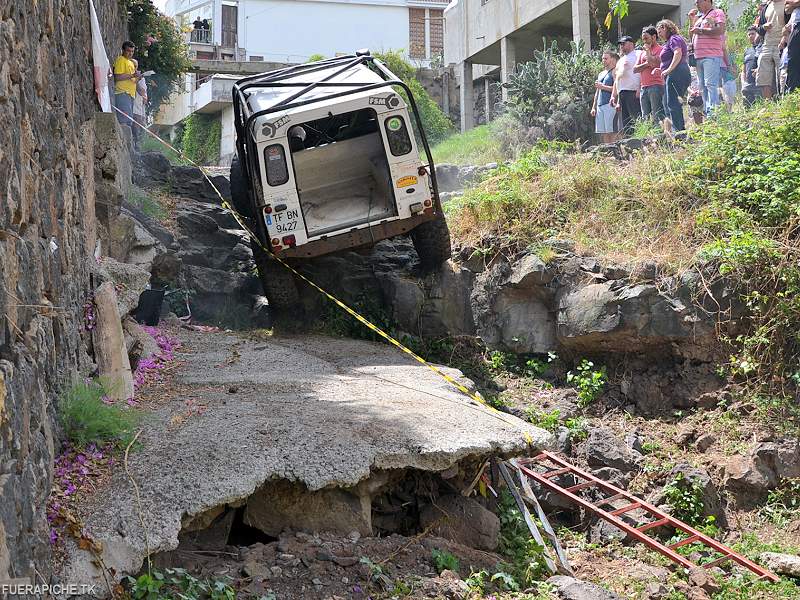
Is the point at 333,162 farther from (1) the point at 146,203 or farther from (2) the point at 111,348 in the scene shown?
(2) the point at 111,348

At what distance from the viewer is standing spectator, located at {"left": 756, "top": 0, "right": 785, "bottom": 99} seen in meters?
12.0

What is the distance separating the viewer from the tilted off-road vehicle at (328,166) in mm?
9930

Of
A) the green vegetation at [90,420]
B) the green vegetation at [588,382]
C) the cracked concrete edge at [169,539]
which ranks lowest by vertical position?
the green vegetation at [588,382]

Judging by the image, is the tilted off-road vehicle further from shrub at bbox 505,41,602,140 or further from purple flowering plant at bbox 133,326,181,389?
shrub at bbox 505,41,602,140

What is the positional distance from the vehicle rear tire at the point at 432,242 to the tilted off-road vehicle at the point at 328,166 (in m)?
0.02

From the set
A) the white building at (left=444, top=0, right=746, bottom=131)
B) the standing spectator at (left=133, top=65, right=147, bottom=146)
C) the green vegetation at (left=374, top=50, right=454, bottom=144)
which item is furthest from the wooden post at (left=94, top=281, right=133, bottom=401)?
the green vegetation at (left=374, top=50, right=454, bottom=144)

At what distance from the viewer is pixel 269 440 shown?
19.5 ft

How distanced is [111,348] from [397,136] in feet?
14.2

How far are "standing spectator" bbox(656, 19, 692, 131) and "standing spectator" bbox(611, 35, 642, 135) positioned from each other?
65 cm

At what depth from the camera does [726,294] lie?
9.99m

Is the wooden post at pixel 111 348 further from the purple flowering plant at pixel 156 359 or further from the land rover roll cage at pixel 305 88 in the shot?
the land rover roll cage at pixel 305 88

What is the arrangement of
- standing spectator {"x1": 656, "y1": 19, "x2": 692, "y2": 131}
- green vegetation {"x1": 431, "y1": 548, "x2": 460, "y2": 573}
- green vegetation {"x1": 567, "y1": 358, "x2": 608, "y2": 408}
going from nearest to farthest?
1. green vegetation {"x1": 431, "y1": 548, "x2": 460, "y2": 573}
2. green vegetation {"x1": 567, "y1": 358, "x2": 608, "y2": 408}
3. standing spectator {"x1": 656, "y1": 19, "x2": 692, "y2": 131}

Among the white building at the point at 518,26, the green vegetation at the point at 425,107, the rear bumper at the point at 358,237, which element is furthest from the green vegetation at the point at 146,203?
the green vegetation at the point at 425,107

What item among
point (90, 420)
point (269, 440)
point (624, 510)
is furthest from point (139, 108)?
point (90, 420)
